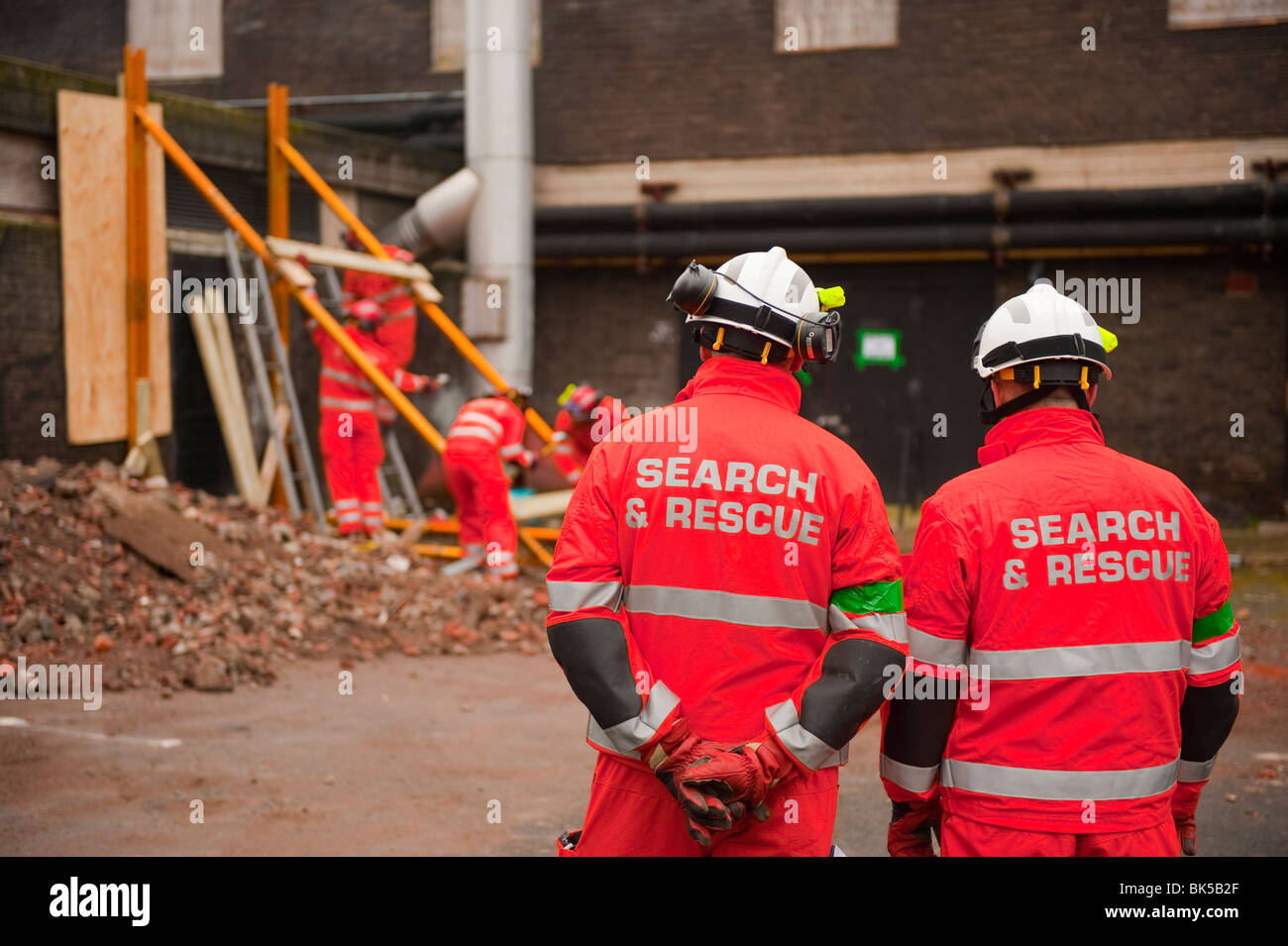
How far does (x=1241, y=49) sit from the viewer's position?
13.2m

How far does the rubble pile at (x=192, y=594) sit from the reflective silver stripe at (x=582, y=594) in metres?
5.13

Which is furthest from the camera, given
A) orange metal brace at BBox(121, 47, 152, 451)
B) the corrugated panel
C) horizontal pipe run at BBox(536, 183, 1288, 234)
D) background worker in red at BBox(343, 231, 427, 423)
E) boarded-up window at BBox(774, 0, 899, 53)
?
boarded-up window at BBox(774, 0, 899, 53)

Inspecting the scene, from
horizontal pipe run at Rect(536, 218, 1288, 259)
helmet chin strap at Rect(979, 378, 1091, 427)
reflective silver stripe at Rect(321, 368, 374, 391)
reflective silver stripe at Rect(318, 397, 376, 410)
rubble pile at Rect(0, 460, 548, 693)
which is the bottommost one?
rubble pile at Rect(0, 460, 548, 693)

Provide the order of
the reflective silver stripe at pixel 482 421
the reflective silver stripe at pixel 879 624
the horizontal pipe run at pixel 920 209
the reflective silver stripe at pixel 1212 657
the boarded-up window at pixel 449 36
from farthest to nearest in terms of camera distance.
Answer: the boarded-up window at pixel 449 36
the horizontal pipe run at pixel 920 209
the reflective silver stripe at pixel 482 421
the reflective silver stripe at pixel 1212 657
the reflective silver stripe at pixel 879 624

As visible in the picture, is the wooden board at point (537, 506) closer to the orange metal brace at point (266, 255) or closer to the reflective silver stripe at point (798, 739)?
the orange metal brace at point (266, 255)

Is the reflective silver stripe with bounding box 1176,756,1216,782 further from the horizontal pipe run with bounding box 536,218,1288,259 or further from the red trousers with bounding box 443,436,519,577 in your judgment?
the horizontal pipe run with bounding box 536,218,1288,259

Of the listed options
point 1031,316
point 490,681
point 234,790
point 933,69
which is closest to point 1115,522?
point 1031,316

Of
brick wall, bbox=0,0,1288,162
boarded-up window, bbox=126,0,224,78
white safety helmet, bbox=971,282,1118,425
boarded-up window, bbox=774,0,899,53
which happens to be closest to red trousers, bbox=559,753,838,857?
white safety helmet, bbox=971,282,1118,425

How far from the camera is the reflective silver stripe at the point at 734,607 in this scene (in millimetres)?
2641

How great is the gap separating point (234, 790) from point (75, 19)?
46.4 ft

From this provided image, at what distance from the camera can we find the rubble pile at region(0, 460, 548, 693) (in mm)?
7465

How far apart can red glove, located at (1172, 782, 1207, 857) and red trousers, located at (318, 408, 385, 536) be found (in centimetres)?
848

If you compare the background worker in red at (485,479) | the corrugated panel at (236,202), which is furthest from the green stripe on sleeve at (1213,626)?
the corrugated panel at (236,202)

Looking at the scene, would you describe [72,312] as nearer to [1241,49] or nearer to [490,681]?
[490,681]
